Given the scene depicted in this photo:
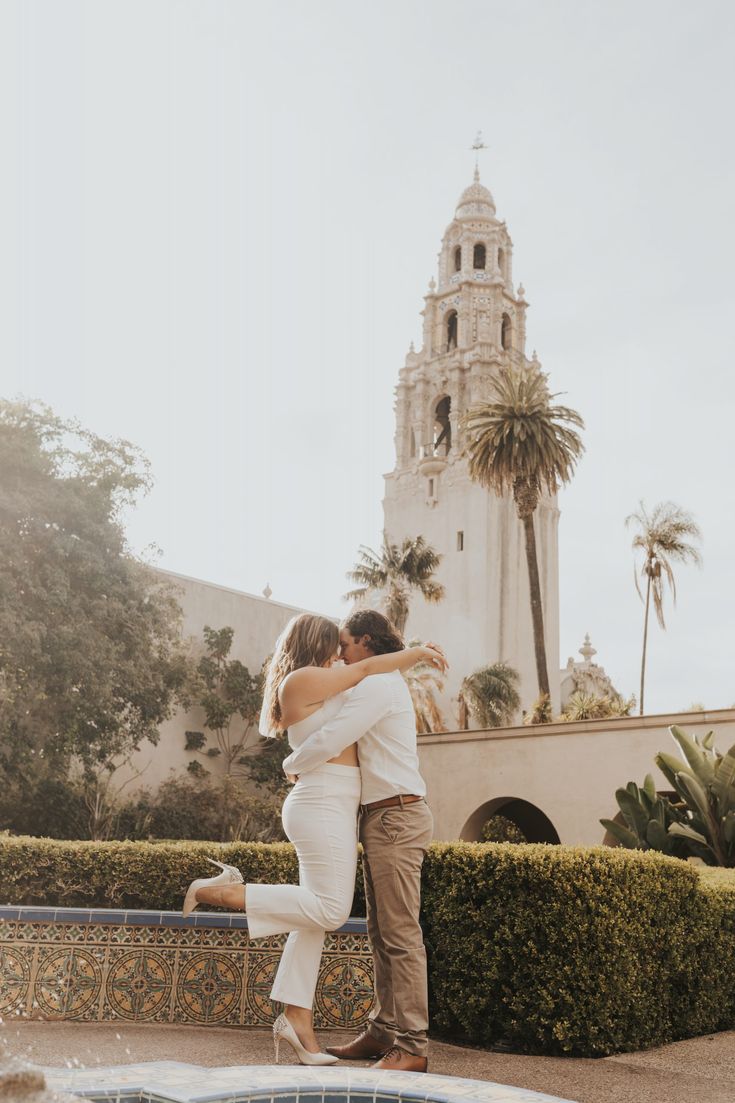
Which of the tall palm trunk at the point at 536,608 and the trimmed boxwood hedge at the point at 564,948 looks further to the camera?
the tall palm trunk at the point at 536,608

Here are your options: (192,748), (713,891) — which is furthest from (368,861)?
(192,748)

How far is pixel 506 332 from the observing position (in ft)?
178

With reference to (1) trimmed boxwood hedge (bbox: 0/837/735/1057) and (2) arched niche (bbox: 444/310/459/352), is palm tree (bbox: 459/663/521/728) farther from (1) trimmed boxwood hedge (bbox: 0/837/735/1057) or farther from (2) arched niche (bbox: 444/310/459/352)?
(1) trimmed boxwood hedge (bbox: 0/837/735/1057)

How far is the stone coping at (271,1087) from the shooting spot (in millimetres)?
2805

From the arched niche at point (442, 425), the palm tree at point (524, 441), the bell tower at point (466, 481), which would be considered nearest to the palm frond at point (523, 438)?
the palm tree at point (524, 441)

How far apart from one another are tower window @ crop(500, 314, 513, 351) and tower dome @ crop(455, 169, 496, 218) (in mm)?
6175

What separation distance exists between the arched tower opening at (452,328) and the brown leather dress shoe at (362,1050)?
50.7 meters

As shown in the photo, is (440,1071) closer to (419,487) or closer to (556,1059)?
(556,1059)

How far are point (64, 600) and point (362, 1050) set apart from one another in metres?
18.0

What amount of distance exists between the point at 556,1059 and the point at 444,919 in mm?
854

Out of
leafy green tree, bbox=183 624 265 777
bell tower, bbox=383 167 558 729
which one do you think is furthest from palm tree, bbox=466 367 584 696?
bell tower, bbox=383 167 558 729

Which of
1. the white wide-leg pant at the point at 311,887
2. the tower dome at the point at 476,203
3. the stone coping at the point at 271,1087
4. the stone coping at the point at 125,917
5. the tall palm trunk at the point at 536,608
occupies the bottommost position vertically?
the stone coping at the point at 271,1087

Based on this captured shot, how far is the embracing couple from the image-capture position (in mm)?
4098

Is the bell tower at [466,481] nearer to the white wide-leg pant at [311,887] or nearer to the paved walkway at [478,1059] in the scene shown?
the paved walkway at [478,1059]
